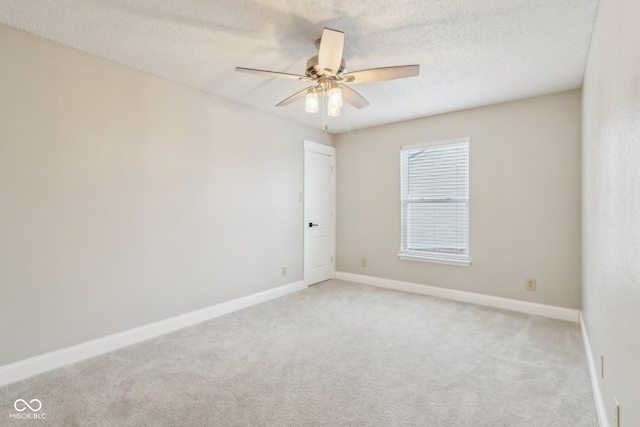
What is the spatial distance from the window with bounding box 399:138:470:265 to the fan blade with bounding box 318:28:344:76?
2.64m

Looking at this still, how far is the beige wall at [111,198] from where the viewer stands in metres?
2.29

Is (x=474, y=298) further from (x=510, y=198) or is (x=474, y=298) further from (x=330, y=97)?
(x=330, y=97)

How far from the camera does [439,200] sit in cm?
434

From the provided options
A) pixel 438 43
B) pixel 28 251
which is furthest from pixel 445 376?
pixel 28 251

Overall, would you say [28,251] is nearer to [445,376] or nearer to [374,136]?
[445,376]

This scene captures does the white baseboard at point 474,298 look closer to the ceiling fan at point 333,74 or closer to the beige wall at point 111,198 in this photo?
the beige wall at point 111,198

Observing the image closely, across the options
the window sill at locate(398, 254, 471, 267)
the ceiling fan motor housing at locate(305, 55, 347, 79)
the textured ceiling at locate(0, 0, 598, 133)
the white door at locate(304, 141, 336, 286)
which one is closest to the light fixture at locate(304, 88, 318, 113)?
the ceiling fan motor housing at locate(305, 55, 347, 79)

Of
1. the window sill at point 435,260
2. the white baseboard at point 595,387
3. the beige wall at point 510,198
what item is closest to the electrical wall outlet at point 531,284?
the beige wall at point 510,198

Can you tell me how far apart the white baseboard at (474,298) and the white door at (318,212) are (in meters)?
0.50

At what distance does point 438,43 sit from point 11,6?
2.99m

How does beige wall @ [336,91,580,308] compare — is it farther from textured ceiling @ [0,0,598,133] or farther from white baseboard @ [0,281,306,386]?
white baseboard @ [0,281,306,386]

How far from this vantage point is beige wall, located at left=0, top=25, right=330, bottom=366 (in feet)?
7.51

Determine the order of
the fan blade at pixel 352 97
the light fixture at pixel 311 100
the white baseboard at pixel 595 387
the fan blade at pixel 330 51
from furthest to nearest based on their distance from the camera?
1. the fan blade at pixel 352 97
2. the light fixture at pixel 311 100
3. the fan blade at pixel 330 51
4. the white baseboard at pixel 595 387

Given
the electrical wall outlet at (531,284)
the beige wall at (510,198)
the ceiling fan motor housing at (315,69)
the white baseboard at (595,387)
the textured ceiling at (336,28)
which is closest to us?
the white baseboard at (595,387)
